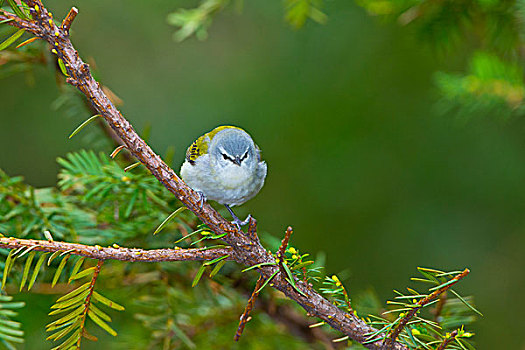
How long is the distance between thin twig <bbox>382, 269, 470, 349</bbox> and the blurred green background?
177 cm

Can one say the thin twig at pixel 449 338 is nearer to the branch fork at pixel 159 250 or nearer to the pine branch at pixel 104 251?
the branch fork at pixel 159 250

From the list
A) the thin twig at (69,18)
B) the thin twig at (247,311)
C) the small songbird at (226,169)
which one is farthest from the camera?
the small songbird at (226,169)

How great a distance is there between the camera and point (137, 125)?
295 centimetres

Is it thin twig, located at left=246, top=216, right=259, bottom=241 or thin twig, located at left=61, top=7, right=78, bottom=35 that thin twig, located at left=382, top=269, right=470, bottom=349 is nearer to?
thin twig, located at left=246, top=216, right=259, bottom=241

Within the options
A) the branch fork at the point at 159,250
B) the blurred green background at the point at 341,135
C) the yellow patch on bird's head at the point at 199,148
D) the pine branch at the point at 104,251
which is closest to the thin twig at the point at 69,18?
the branch fork at the point at 159,250

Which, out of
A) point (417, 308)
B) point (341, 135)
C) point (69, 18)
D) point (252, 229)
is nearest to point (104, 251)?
point (252, 229)

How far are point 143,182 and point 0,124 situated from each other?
208 centimetres

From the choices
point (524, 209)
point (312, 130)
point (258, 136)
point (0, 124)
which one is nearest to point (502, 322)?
point (524, 209)

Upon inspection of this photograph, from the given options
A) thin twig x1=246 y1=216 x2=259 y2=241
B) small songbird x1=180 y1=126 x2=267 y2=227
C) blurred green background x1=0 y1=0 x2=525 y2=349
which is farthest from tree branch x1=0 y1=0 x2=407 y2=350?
blurred green background x1=0 y1=0 x2=525 y2=349

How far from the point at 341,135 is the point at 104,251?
7.01 ft

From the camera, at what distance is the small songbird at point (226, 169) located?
56.6 inches

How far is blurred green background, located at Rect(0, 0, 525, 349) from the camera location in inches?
100

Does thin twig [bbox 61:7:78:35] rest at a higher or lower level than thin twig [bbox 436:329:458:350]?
higher

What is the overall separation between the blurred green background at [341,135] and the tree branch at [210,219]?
1751 mm
